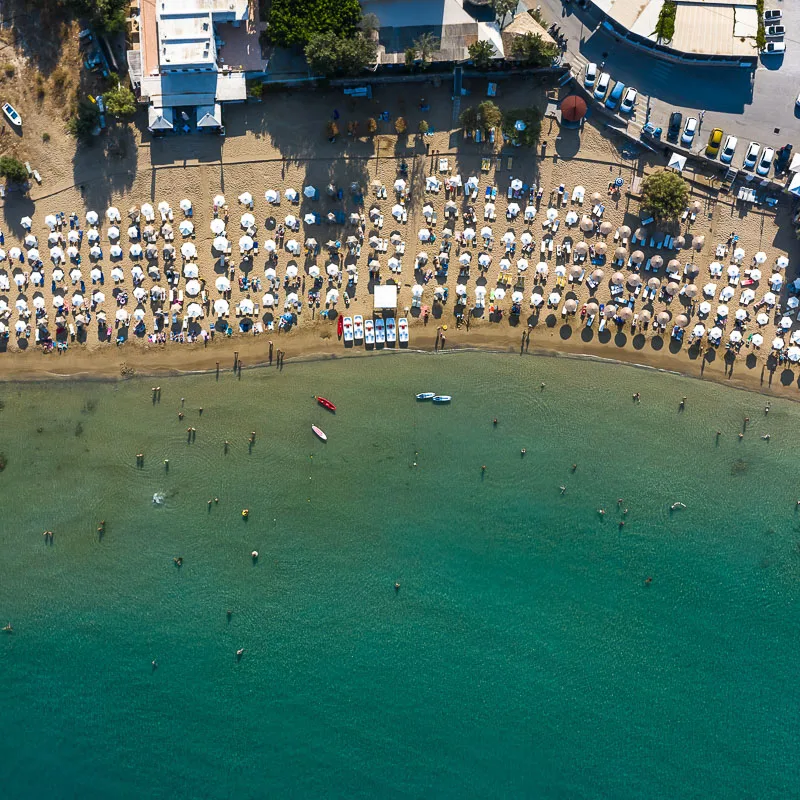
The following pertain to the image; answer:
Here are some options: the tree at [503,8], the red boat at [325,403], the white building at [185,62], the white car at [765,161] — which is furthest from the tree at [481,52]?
the red boat at [325,403]

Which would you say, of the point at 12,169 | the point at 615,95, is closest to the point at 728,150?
the point at 615,95

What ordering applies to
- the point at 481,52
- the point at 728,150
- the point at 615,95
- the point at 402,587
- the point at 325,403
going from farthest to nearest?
the point at 402,587 → the point at 325,403 → the point at 728,150 → the point at 615,95 → the point at 481,52

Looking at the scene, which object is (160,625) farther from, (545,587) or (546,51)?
(546,51)

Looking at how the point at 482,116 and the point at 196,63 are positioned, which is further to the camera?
the point at 482,116

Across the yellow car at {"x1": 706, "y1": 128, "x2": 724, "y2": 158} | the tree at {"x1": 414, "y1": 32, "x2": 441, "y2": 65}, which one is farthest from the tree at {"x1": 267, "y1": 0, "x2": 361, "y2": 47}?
the yellow car at {"x1": 706, "y1": 128, "x2": 724, "y2": 158}

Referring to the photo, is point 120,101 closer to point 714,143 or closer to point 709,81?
point 709,81

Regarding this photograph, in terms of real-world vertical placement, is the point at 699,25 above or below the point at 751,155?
above

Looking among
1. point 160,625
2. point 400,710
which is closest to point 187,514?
point 160,625
